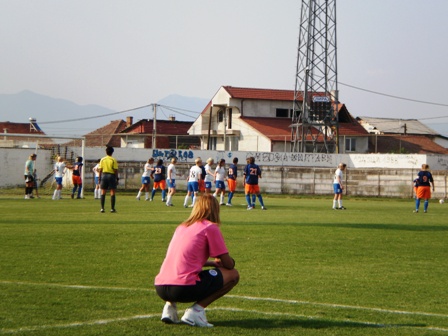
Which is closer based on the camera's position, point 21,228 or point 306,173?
point 21,228

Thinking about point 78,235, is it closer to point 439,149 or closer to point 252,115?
point 252,115

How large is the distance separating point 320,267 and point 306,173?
35.0 m

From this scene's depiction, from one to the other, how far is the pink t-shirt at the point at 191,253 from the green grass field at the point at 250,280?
51cm

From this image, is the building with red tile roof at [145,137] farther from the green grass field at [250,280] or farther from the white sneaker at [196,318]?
the white sneaker at [196,318]


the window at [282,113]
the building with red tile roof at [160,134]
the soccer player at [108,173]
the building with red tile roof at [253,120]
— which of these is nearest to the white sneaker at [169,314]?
the soccer player at [108,173]

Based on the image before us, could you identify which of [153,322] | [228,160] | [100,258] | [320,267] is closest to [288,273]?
[320,267]

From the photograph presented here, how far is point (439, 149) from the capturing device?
75.9 m

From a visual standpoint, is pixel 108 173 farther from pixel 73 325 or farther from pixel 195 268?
pixel 195 268

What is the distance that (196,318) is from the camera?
7805 millimetres

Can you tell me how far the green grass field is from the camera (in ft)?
26.3

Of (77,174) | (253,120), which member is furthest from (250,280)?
(253,120)

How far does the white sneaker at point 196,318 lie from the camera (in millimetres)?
7801

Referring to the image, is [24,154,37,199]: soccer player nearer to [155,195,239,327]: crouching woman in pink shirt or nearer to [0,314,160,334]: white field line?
[0,314,160,334]: white field line

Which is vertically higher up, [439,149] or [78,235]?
[439,149]
